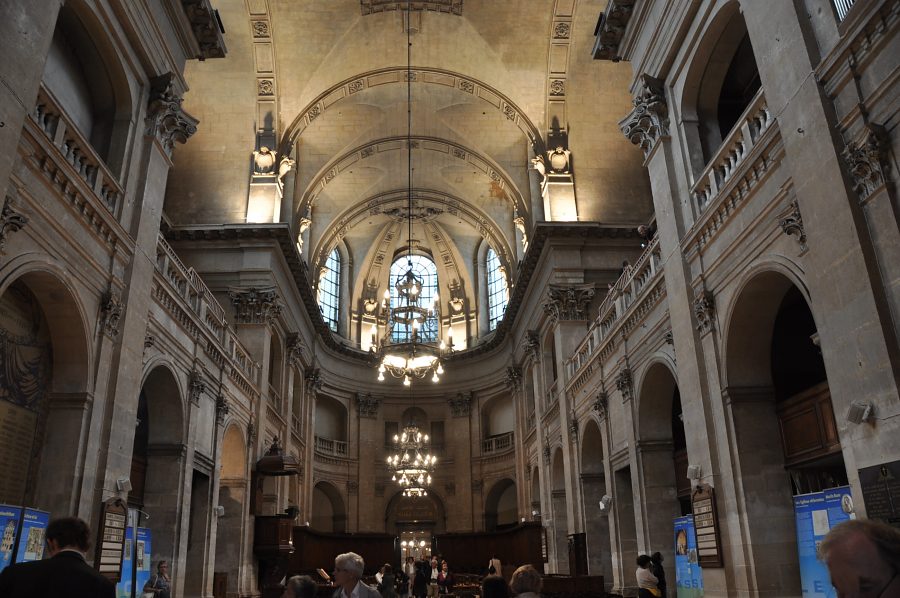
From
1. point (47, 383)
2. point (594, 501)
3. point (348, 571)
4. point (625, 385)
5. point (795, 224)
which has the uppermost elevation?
point (795, 224)

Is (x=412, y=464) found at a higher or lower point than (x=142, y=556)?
higher

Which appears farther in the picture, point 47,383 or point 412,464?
point 412,464

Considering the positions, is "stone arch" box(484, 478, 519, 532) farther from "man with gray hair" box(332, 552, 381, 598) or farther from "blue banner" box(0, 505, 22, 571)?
"man with gray hair" box(332, 552, 381, 598)

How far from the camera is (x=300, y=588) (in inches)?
166

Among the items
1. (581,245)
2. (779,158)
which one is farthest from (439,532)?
(779,158)

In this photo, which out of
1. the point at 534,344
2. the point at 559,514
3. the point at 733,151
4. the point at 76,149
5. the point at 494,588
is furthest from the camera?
the point at 534,344

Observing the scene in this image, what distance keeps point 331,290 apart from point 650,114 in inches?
859

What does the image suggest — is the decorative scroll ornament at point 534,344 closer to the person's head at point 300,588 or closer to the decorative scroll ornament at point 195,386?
the decorative scroll ornament at point 195,386

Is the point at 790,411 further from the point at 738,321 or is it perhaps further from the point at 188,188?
the point at 188,188

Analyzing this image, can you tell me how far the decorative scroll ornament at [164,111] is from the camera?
35.3 feet

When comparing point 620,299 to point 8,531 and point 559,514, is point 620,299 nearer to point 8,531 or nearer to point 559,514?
point 559,514

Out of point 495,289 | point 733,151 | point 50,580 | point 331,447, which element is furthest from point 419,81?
point 50,580

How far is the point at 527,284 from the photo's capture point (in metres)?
23.2

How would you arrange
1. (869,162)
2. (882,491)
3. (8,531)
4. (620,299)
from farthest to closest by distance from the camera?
(620,299) → (8,531) → (869,162) → (882,491)
